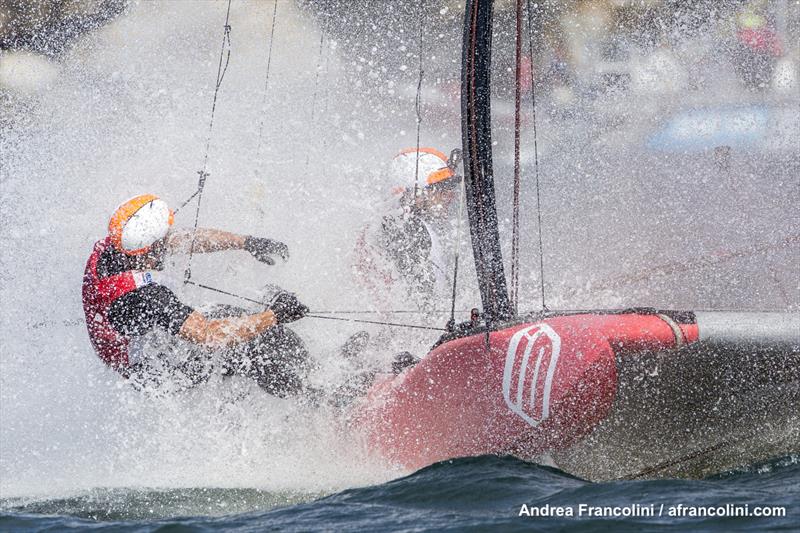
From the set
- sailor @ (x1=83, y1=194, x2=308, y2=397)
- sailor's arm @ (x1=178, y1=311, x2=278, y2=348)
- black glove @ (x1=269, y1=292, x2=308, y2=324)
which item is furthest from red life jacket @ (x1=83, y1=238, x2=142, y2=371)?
black glove @ (x1=269, y1=292, x2=308, y2=324)

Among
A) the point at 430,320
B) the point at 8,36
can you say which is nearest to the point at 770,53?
the point at 430,320

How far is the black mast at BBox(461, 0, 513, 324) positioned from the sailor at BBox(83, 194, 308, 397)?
0.95 metres

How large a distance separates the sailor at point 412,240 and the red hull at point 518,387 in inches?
41.9

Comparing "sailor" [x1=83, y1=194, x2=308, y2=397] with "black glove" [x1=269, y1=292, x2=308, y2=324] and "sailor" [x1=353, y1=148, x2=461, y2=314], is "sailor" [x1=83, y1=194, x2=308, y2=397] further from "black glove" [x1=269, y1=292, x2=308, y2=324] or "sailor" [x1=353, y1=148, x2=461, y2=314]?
"sailor" [x1=353, y1=148, x2=461, y2=314]

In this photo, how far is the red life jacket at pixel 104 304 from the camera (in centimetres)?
407

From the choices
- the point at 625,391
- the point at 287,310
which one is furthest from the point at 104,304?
the point at 625,391

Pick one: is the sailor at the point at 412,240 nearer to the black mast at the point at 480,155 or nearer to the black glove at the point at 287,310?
the black mast at the point at 480,155

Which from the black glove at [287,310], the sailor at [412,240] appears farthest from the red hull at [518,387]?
the sailor at [412,240]

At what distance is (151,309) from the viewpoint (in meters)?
4.02

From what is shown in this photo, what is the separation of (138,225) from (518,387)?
2044 mm

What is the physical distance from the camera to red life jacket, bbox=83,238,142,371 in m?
4.07

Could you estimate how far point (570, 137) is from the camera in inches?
407

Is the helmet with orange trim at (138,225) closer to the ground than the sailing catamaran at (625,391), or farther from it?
farther from it

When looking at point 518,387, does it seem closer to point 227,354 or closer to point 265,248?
point 227,354
